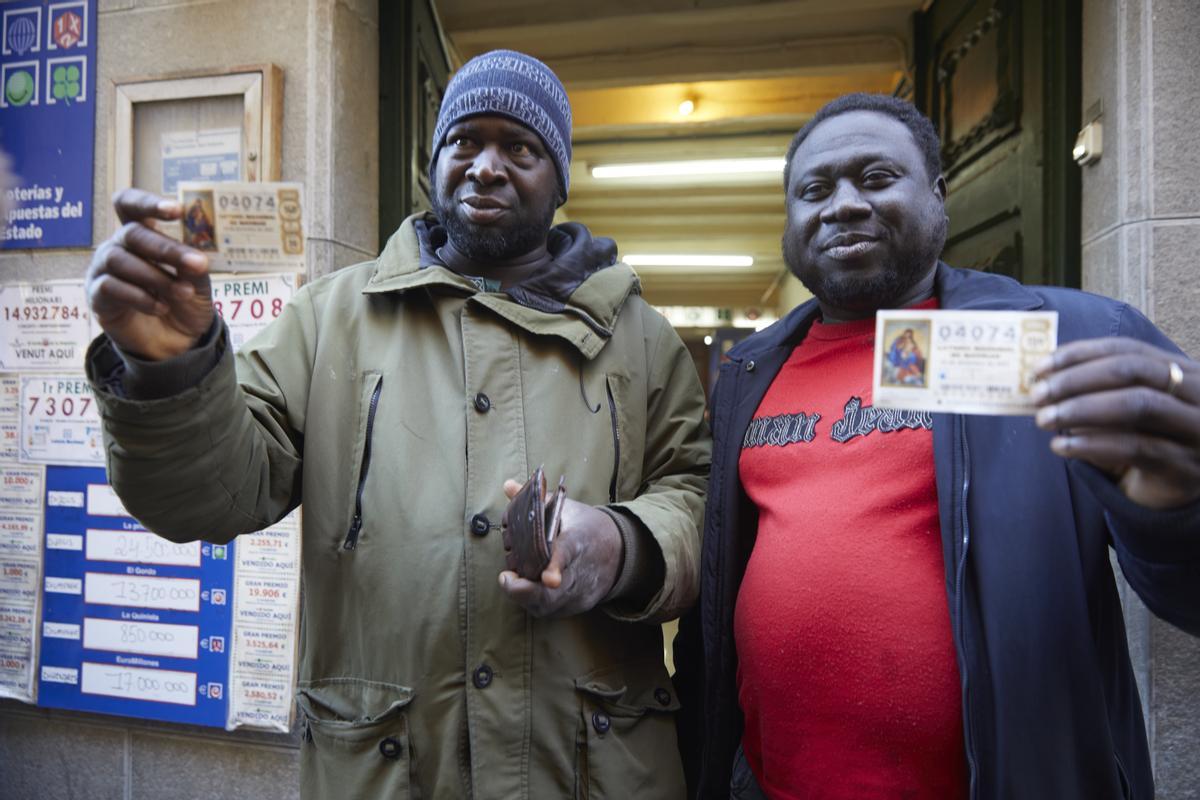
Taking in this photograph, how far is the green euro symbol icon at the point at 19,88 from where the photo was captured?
3021mm

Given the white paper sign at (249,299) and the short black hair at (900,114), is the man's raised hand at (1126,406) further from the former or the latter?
the white paper sign at (249,299)

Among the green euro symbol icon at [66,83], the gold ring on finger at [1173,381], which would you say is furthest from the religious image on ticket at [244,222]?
the gold ring on finger at [1173,381]

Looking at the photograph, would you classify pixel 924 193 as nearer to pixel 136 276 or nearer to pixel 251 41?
pixel 136 276

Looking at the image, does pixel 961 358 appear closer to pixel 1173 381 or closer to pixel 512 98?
pixel 1173 381

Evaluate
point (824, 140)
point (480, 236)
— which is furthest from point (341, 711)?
point (824, 140)

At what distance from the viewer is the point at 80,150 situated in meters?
2.97

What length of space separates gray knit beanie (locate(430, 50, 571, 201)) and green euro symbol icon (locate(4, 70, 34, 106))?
2384 mm

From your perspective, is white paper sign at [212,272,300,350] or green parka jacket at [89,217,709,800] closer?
green parka jacket at [89,217,709,800]

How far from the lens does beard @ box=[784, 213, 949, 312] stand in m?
1.60

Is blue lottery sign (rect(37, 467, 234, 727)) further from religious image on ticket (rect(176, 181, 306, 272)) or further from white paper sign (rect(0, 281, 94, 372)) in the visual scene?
religious image on ticket (rect(176, 181, 306, 272))

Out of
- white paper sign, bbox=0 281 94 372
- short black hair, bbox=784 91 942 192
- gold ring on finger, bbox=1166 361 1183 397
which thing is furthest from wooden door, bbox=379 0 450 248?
gold ring on finger, bbox=1166 361 1183 397

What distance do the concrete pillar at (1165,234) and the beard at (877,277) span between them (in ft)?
3.51

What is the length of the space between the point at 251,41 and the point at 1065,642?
333 centimetres

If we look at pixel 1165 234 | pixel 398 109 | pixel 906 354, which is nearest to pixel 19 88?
pixel 398 109
